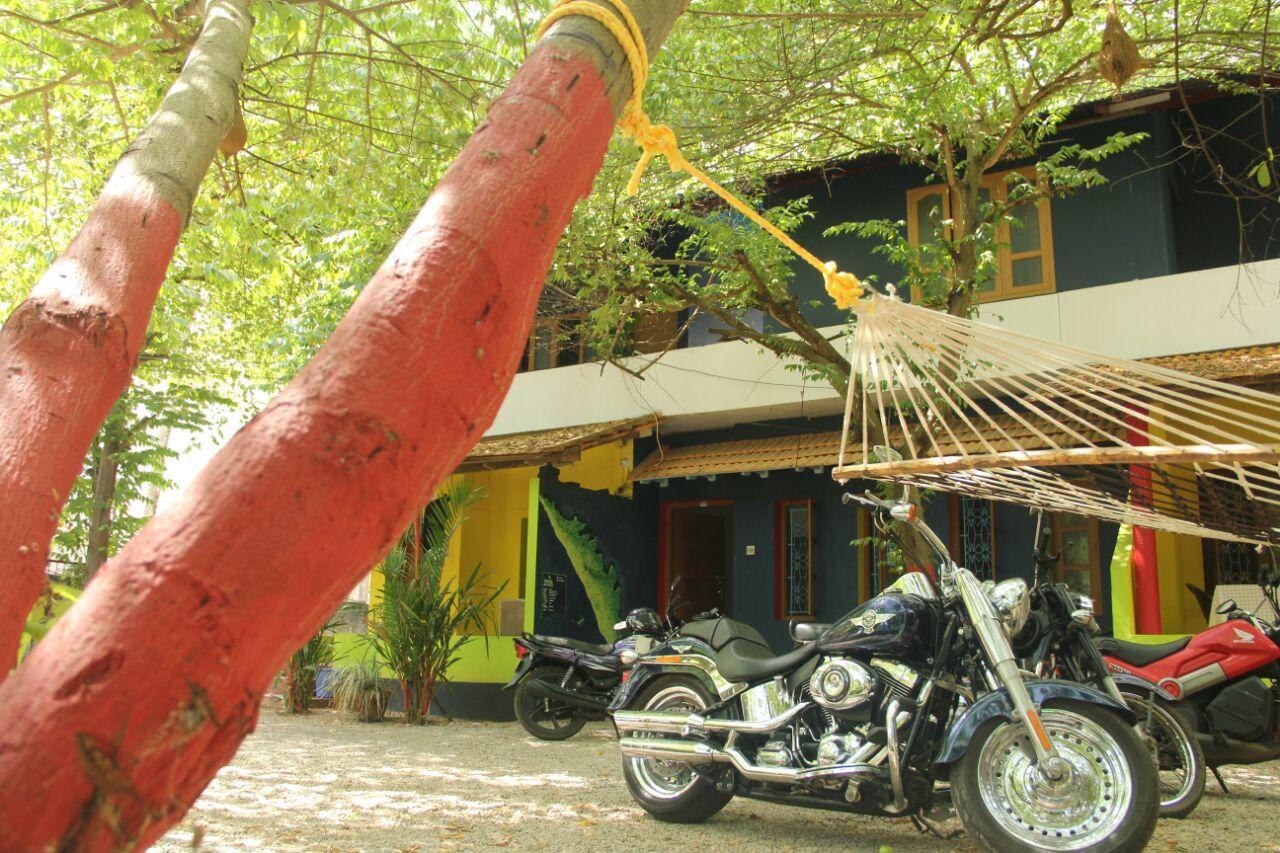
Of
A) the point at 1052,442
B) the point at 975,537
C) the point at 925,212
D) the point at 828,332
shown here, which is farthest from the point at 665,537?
the point at 1052,442

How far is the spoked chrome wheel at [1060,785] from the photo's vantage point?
3.16m

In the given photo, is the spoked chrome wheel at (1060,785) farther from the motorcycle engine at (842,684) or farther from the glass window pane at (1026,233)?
the glass window pane at (1026,233)

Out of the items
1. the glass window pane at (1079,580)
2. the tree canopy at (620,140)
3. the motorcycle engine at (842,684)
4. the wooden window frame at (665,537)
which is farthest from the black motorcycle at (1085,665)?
the wooden window frame at (665,537)

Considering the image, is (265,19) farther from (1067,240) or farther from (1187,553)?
(1187,553)

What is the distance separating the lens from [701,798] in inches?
167

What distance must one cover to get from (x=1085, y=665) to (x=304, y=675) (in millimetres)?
7126

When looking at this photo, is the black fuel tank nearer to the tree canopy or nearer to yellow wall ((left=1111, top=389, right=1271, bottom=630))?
the tree canopy

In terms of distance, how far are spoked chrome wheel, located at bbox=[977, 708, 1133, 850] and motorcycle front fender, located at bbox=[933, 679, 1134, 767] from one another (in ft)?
0.14

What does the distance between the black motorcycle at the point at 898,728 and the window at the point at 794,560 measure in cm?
606

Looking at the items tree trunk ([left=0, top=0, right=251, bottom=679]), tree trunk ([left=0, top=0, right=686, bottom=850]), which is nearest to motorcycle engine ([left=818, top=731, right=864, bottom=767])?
tree trunk ([left=0, top=0, right=251, bottom=679])

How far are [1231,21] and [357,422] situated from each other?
26.3ft

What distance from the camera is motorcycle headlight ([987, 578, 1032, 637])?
3.64m

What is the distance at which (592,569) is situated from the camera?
10.3 m

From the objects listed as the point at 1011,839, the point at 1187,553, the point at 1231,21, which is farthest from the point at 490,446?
the point at 1011,839
